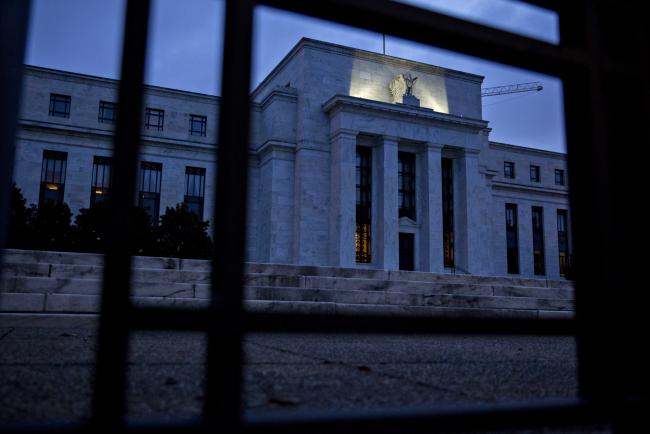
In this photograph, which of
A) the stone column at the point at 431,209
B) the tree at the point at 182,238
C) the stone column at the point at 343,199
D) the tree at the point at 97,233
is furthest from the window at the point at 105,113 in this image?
the stone column at the point at 431,209

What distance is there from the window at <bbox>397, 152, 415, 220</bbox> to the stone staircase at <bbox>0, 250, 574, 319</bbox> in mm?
27245

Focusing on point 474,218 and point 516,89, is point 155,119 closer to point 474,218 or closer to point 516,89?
point 474,218


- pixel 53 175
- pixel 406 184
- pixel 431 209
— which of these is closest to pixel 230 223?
pixel 431 209

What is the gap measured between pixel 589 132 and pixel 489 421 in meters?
0.92

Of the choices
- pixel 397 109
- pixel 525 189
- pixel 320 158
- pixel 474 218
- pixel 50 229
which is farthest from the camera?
pixel 525 189

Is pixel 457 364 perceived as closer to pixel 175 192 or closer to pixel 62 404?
pixel 62 404

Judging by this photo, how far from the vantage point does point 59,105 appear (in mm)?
36781

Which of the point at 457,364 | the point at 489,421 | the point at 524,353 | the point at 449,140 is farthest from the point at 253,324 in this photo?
the point at 449,140

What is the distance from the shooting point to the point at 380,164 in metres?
38.2

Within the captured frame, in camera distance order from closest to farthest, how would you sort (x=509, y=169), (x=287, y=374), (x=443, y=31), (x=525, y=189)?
(x=443, y=31) < (x=287, y=374) < (x=525, y=189) < (x=509, y=169)

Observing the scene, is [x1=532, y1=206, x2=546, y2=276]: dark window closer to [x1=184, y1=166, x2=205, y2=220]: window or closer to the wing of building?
the wing of building

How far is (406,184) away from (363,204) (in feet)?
13.7

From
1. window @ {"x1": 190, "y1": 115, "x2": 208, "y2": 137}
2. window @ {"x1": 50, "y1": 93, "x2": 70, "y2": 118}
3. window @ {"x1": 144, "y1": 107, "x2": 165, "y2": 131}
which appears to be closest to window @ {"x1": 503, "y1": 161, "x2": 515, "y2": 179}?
window @ {"x1": 190, "y1": 115, "x2": 208, "y2": 137}

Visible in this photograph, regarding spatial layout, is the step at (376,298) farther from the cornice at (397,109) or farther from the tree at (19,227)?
the cornice at (397,109)
